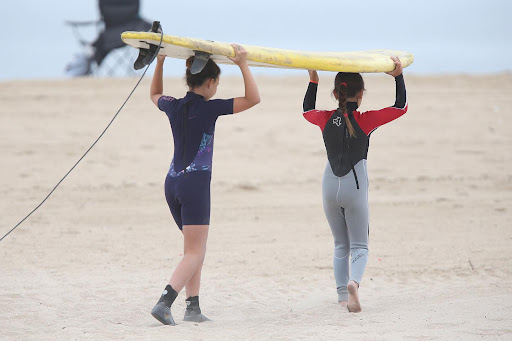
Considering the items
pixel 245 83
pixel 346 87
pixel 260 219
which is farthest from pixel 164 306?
pixel 260 219

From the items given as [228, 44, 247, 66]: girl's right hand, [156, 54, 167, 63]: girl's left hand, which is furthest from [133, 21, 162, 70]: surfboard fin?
[228, 44, 247, 66]: girl's right hand

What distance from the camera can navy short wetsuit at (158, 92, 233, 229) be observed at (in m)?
4.96

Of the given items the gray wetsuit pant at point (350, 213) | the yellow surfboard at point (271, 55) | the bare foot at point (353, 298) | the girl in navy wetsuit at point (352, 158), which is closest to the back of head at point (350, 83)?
the girl in navy wetsuit at point (352, 158)

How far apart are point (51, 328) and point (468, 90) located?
12.3 m

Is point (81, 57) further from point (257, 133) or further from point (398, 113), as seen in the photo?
point (398, 113)

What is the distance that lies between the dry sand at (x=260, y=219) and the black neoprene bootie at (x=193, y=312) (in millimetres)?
117

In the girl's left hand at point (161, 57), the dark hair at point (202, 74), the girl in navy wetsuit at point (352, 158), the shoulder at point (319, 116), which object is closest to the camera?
the dark hair at point (202, 74)

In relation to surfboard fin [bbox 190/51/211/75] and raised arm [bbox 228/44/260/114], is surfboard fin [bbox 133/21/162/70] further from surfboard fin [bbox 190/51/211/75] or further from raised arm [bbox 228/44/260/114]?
raised arm [bbox 228/44/260/114]

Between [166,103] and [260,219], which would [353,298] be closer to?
[166,103]

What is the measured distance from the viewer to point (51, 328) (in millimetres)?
5078

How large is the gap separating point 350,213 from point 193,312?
1.28 metres

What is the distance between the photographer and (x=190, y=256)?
502cm

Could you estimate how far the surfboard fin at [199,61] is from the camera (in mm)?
4805

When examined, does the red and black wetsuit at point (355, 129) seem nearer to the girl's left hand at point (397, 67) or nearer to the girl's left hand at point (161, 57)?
the girl's left hand at point (397, 67)
